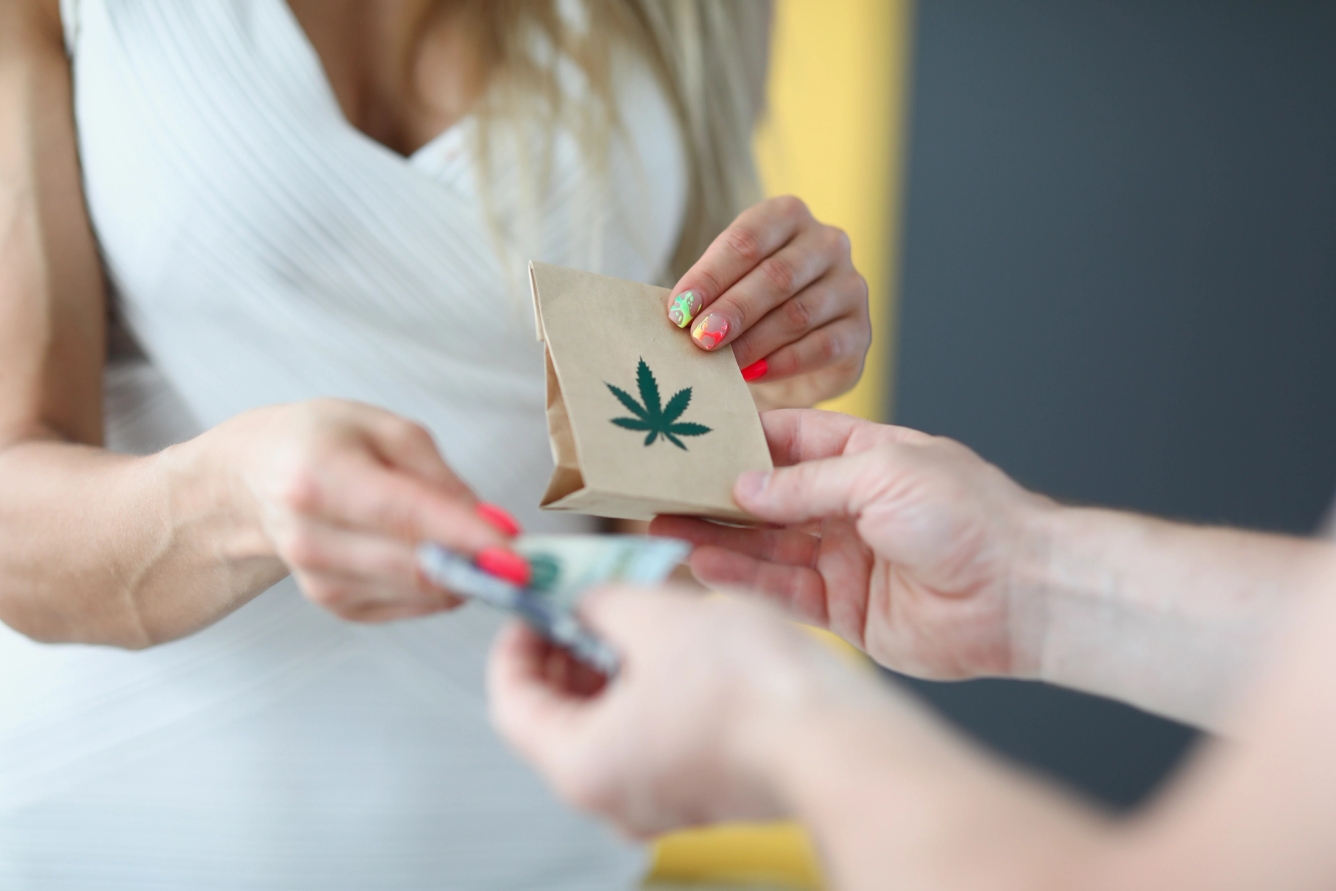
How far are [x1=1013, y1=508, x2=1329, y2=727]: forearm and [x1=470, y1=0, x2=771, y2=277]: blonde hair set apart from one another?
600mm

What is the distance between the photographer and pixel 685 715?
0.42m

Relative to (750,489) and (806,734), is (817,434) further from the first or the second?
(806,734)

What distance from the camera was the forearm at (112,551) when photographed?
0.62 meters

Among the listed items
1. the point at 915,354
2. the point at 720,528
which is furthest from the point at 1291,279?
the point at 720,528

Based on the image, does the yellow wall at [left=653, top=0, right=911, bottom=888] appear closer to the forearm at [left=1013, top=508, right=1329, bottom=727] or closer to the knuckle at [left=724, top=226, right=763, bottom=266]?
the knuckle at [left=724, top=226, right=763, bottom=266]

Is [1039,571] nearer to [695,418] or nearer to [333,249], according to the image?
[695,418]

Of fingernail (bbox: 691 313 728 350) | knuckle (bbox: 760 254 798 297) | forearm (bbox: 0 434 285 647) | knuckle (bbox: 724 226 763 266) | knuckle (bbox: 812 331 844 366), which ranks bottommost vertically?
forearm (bbox: 0 434 285 647)

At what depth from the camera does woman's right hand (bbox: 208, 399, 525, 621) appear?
0.49 metres

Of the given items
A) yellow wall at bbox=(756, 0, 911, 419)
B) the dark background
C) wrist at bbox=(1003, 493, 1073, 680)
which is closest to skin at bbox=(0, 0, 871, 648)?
wrist at bbox=(1003, 493, 1073, 680)

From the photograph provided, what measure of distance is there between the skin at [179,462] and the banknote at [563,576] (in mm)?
22

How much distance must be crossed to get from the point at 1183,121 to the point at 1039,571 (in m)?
1.58

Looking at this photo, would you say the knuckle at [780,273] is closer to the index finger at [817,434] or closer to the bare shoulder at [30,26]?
the index finger at [817,434]

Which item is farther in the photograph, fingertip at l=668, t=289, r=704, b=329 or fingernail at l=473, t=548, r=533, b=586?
fingertip at l=668, t=289, r=704, b=329

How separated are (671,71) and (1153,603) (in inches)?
29.4
